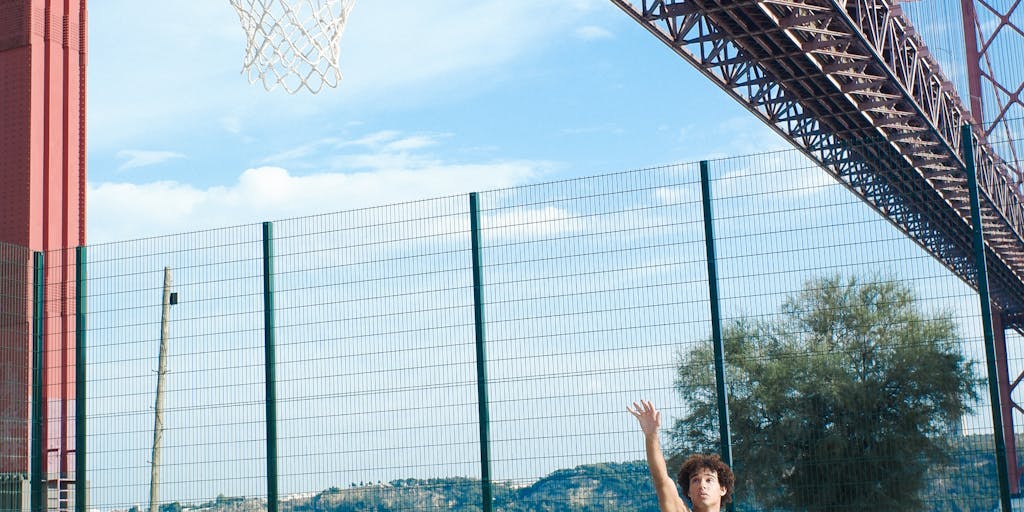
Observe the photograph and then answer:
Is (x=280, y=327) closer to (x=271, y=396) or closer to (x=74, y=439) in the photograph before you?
(x=271, y=396)

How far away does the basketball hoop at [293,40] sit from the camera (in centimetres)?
1077

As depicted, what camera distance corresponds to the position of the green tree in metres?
9.45

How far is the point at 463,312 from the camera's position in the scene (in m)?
10.6

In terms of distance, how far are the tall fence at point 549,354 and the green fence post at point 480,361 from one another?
0.02 m

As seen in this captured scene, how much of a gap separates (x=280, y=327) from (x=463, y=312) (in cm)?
187

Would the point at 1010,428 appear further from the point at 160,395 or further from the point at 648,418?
the point at 160,395

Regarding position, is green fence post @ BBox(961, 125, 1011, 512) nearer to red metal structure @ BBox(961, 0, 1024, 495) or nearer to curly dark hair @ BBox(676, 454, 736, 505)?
curly dark hair @ BBox(676, 454, 736, 505)

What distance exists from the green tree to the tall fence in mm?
18

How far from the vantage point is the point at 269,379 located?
11133 mm

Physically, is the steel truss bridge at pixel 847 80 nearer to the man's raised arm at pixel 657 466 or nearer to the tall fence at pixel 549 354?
the tall fence at pixel 549 354

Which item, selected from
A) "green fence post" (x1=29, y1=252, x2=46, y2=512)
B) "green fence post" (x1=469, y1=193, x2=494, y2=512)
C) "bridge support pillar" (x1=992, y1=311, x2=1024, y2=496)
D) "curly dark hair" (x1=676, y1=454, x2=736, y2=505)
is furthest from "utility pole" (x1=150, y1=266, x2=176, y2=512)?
"curly dark hair" (x1=676, y1=454, x2=736, y2=505)

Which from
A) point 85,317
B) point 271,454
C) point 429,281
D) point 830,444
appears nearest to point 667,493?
point 830,444

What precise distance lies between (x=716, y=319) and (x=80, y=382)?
6.67 m

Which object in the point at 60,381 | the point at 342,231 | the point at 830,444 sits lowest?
the point at 830,444
